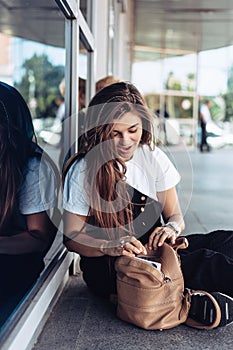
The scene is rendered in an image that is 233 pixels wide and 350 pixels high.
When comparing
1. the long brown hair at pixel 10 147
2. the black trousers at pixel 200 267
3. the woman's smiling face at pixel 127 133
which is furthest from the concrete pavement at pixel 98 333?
the woman's smiling face at pixel 127 133

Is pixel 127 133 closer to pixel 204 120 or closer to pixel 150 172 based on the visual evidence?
pixel 150 172

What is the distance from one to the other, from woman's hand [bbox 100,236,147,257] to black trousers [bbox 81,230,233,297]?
0.21ft

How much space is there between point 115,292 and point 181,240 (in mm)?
371

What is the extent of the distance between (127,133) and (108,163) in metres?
0.15

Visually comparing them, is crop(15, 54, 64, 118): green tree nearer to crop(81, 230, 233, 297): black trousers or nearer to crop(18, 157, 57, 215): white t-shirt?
crop(81, 230, 233, 297): black trousers

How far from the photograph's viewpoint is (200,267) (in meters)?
2.20

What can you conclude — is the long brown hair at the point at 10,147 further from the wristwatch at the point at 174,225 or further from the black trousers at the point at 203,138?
the black trousers at the point at 203,138

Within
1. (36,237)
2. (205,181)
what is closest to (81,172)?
(36,237)

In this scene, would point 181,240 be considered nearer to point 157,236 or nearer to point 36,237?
point 157,236

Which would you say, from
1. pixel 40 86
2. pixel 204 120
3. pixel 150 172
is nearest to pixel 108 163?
pixel 150 172

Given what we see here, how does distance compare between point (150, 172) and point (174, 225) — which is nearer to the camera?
point (174, 225)

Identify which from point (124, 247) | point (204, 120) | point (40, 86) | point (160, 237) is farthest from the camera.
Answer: point (40, 86)

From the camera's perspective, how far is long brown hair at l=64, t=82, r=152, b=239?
87.4 inches

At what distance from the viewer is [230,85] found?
16375mm
